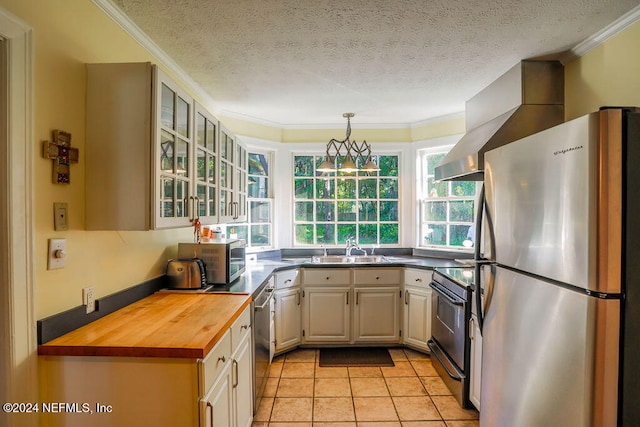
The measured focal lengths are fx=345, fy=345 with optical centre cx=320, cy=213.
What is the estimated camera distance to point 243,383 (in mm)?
1930

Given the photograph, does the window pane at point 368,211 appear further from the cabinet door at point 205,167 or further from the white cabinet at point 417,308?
the cabinet door at point 205,167

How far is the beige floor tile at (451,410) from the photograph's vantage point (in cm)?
231

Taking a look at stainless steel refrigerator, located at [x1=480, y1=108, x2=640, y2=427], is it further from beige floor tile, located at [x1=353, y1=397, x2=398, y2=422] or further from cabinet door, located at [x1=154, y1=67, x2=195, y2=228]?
cabinet door, located at [x1=154, y1=67, x2=195, y2=228]

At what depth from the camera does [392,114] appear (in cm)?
362

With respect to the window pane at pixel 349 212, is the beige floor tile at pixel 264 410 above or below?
below

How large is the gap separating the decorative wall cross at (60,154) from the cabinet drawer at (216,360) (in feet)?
3.08

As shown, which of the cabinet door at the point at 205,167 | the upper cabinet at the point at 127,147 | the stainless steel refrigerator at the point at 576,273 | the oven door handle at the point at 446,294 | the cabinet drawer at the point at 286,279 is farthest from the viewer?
the cabinet drawer at the point at 286,279

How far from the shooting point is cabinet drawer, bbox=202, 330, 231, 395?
132cm

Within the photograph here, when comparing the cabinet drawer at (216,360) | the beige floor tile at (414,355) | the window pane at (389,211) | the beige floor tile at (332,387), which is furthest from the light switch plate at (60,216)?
the window pane at (389,211)

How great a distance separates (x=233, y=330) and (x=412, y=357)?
214 centimetres

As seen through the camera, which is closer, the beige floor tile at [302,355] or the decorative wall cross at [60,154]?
the decorative wall cross at [60,154]

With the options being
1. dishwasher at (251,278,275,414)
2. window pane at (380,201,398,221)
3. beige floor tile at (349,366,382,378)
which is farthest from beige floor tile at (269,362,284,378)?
window pane at (380,201,398,221)

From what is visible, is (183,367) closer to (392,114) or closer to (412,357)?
(412,357)

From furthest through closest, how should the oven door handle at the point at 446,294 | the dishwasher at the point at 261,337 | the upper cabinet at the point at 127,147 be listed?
the oven door handle at the point at 446,294 → the dishwasher at the point at 261,337 → the upper cabinet at the point at 127,147
